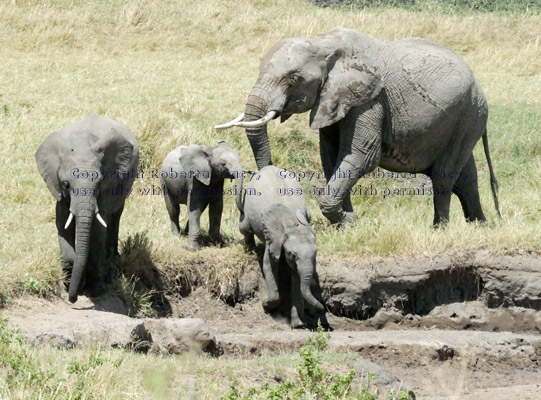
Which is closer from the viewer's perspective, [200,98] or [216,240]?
[216,240]

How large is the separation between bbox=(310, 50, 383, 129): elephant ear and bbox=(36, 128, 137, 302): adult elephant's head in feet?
7.16

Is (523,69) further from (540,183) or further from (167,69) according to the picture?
(167,69)

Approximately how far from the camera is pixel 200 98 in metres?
15.6

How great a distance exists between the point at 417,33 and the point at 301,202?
1156cm

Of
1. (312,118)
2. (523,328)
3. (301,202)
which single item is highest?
(312,118)

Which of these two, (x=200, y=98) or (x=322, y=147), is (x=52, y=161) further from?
(x=200, y=98)

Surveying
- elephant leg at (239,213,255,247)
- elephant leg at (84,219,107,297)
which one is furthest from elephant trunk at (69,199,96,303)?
elephant leg at (239,213,255,247)

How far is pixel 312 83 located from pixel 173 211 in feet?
7.50

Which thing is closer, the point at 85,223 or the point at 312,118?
the point at 85,223

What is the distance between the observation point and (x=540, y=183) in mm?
13477

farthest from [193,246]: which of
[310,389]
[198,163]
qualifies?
[310,389]

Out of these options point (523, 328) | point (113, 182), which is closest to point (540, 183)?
point (523, 328)

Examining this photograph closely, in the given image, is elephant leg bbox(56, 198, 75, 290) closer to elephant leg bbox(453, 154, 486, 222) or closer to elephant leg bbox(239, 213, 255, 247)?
elephant leg bbox(239, 213, 255, 247)

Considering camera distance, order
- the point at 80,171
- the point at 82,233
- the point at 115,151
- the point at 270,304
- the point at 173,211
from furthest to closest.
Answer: the point at 173,211 → the point at 270,304 → the point at 115,151 → the point at 80,171 → the point at 82,233
